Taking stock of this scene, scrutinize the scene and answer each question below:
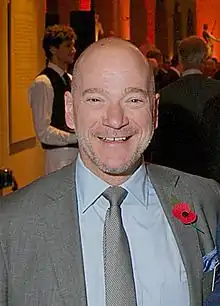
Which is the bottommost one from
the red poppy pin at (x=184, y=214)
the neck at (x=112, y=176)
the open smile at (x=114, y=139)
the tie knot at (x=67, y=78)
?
the tie knot at (x=67, y=78)

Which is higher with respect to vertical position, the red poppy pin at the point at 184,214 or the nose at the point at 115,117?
the nose at the point at 115,117

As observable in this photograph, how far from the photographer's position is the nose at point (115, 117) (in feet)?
4.66

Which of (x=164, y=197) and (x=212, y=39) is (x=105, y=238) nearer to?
(x=164, y=197)

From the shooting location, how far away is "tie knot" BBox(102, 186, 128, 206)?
150cm

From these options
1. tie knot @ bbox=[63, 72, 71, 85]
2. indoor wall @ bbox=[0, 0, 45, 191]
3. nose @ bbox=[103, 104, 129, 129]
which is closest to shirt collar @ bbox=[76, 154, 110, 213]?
nose @ bbox=[103, 104, 129, 129]

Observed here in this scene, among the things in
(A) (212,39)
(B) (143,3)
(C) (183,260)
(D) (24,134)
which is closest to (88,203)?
(C) (183,260)

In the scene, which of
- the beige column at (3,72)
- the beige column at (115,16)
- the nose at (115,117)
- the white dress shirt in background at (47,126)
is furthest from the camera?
the beige column at (115,16)

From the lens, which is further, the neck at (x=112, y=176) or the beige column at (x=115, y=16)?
the beige column at (x=115, y=16)

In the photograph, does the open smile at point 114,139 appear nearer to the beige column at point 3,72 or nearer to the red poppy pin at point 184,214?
the red poppy pin at point 184,214

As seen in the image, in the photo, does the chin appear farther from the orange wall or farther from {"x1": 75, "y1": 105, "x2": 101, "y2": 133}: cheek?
the orange wall

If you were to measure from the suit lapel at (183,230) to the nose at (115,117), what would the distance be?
21 cm

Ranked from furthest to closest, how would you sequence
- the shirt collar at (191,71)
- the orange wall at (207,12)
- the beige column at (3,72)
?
the orange wall at (207,12) → the beige column at (3,72) → the shirt collar at (191,71)

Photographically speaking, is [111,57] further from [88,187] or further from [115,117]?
[88,187]

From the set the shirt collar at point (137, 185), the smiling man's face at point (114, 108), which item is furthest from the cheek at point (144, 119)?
the shirt collar at point (137, 185)
